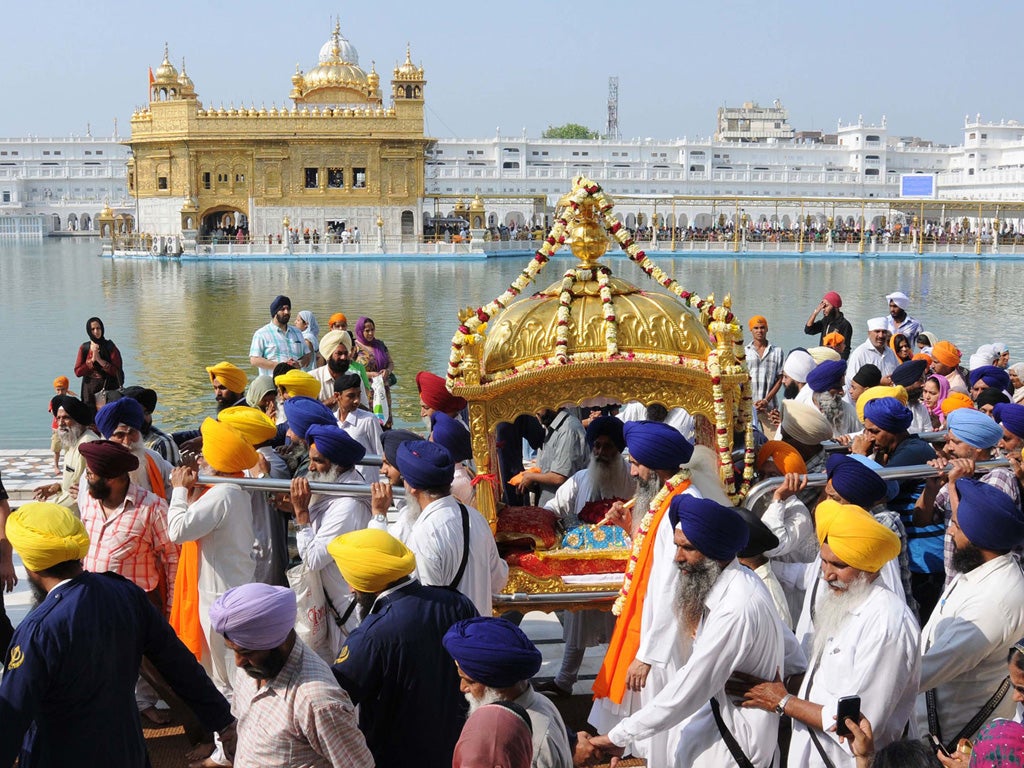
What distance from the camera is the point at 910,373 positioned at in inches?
248

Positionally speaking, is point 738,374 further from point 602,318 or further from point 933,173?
point 933,173

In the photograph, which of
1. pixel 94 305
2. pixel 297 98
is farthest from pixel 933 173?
pixel 94 305

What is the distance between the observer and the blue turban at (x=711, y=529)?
113 inches

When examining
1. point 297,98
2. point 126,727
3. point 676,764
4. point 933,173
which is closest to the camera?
point 126,727

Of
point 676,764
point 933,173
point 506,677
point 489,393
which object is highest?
point 933,173

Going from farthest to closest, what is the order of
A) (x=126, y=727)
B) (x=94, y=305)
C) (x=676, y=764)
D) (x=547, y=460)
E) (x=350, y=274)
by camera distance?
(x=350, y=274), (x=94, y=305), (x=547, y=460), (x=676, y=764), (x=126, y=727)

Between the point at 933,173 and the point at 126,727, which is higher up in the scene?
the point at 933,173

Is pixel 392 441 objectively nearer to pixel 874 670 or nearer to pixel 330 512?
pixel 330 512

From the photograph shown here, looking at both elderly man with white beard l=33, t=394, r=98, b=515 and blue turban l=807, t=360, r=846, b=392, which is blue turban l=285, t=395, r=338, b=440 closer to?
elderly man with white beard l=33, t=394, r=98, b=515

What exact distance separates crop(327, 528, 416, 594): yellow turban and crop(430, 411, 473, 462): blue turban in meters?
1.48

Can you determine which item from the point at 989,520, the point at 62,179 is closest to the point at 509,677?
the point at 989,520

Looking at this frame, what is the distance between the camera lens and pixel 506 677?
7.61 ft

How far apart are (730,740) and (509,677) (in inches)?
35.9

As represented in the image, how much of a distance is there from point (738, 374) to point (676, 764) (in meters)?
1.65
